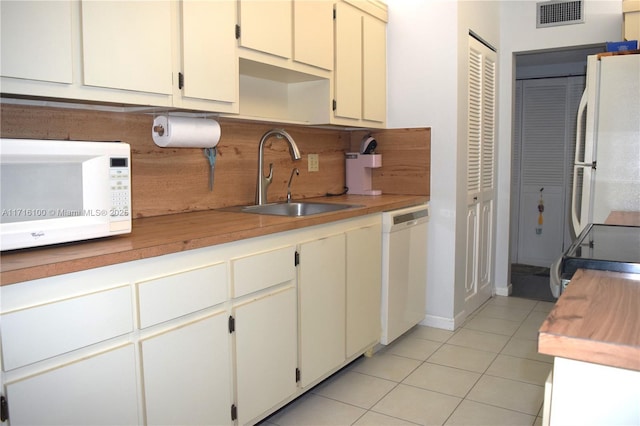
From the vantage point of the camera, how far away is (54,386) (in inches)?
50.8

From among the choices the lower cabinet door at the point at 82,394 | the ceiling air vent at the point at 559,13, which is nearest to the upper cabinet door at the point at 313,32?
the lower cabinet door at the point at 82,394

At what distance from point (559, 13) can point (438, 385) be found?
118 inches

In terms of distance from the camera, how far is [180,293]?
5.31 feet

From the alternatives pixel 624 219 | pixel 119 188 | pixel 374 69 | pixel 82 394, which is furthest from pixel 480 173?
pixel 82 394

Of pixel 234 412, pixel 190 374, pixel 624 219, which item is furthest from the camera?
pixel 624 219

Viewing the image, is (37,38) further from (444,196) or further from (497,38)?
(497,38)

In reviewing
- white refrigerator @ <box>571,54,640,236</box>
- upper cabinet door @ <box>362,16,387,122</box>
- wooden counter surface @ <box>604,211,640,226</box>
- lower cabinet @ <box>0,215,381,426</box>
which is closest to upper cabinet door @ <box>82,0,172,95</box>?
lower cabinet @ <box>0,215,381,426</box>

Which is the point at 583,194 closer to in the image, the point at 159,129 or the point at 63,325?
the point at 159,129

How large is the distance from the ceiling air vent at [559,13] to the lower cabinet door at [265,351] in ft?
10.3

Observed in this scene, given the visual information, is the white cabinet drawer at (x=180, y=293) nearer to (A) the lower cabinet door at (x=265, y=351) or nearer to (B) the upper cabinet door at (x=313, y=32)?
(A) the lower cabinet door at (x=265, y=351)

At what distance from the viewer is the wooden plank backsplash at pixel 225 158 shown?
1.87 metres

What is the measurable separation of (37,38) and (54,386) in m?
0.99

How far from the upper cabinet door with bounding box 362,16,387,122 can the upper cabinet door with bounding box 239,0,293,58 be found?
826mm

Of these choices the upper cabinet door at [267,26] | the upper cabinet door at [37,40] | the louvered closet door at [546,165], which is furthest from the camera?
the louvered closet door at [546,165]
